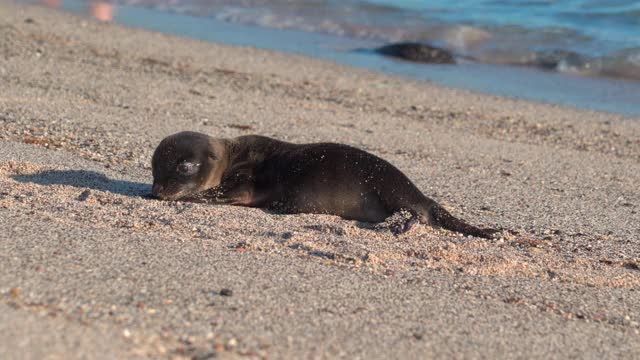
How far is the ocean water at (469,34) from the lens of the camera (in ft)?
51.4

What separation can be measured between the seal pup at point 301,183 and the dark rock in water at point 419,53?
10439 mm

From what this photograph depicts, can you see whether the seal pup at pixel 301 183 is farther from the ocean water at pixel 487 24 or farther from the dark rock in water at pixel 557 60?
the dark rock in water at pixel 557 60

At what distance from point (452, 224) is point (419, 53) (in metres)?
11.1

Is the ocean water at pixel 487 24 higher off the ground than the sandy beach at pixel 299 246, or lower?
higher

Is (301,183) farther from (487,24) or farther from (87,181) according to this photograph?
(487,24)

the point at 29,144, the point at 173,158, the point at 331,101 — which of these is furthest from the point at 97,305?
the point at 331,101

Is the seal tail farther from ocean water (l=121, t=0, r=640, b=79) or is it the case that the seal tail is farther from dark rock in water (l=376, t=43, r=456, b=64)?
ocean water (l=121, t=0, r=640, b=79)

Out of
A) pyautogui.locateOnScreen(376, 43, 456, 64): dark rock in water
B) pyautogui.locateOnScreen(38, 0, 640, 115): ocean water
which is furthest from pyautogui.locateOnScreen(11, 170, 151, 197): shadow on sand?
pyautogui.locateOnScreen(376, 43, 456, 64): dark rock in water

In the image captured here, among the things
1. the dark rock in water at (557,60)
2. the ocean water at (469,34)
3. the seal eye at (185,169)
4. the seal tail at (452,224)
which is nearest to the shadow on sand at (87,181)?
the seal eye at (185,169)

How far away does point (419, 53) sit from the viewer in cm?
1736

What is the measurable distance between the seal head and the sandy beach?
0.21 metres

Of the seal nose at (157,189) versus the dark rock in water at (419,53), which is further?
the dark rock in water at (419,53)

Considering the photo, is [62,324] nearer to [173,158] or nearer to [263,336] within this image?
[263,336]

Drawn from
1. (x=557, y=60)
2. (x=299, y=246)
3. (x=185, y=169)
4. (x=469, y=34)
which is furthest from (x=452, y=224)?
(x=469, y=34)
